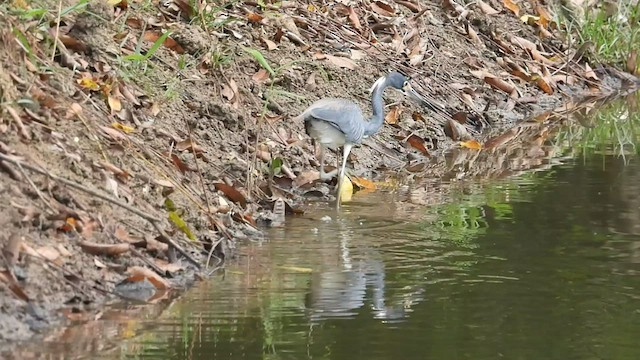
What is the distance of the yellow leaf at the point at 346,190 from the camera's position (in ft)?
33.9

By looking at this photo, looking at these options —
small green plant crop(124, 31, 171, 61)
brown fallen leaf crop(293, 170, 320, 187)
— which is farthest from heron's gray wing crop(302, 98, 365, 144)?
small green plant crop(124, 31, 171, 61)

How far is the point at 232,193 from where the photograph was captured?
30.3 feet

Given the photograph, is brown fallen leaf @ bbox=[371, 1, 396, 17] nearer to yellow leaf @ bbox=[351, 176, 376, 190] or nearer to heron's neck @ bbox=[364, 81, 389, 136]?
heron's neck @ bbox=[364, 81, 389, 136]

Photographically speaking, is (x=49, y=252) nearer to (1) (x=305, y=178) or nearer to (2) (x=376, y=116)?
(1) (x=305, y=178)

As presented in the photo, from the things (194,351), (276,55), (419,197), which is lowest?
(194,351)

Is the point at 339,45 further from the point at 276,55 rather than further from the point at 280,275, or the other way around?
the point at 280,275

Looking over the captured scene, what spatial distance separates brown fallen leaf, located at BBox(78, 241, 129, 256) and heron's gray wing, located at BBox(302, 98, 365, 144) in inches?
121

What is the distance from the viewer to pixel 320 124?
1030 cm

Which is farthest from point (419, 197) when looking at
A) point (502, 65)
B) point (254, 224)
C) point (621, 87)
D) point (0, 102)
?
point (621, 87)

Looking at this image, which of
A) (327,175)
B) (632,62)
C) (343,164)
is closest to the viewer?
(343,164)

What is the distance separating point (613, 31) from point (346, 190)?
802 cm

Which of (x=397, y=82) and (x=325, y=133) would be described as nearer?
(x=325, y=133)

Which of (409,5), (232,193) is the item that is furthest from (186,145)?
(409,5)

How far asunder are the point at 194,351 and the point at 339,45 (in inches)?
270
